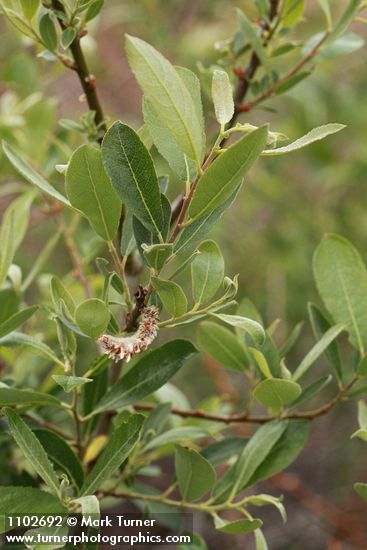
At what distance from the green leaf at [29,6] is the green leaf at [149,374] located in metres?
0.30

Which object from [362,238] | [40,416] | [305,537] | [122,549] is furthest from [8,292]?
[305,537]

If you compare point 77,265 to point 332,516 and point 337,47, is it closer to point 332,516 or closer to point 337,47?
point 337,47

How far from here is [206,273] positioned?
0.53 m

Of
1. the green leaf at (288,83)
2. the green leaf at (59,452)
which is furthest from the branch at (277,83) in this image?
the green leaf at (59,452)

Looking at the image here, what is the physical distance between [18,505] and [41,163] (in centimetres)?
51

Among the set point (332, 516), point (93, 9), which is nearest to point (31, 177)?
point (93, 9)

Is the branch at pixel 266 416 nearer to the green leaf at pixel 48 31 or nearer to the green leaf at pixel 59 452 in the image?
the green leaf at pixel 59 452

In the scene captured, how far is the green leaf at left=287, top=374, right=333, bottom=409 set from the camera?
613 mm

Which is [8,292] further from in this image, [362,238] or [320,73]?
[320,73]

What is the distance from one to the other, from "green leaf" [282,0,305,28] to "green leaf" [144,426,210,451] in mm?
439

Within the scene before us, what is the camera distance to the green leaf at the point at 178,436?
2.11 feet

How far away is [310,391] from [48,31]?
1.29 ft

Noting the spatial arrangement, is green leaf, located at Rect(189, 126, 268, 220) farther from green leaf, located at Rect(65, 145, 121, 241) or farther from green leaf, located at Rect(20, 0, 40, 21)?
green leaf, located at Rect(20, 0, 40, 21)

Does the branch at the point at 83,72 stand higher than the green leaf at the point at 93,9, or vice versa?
the green leaf at the point at 93,9
